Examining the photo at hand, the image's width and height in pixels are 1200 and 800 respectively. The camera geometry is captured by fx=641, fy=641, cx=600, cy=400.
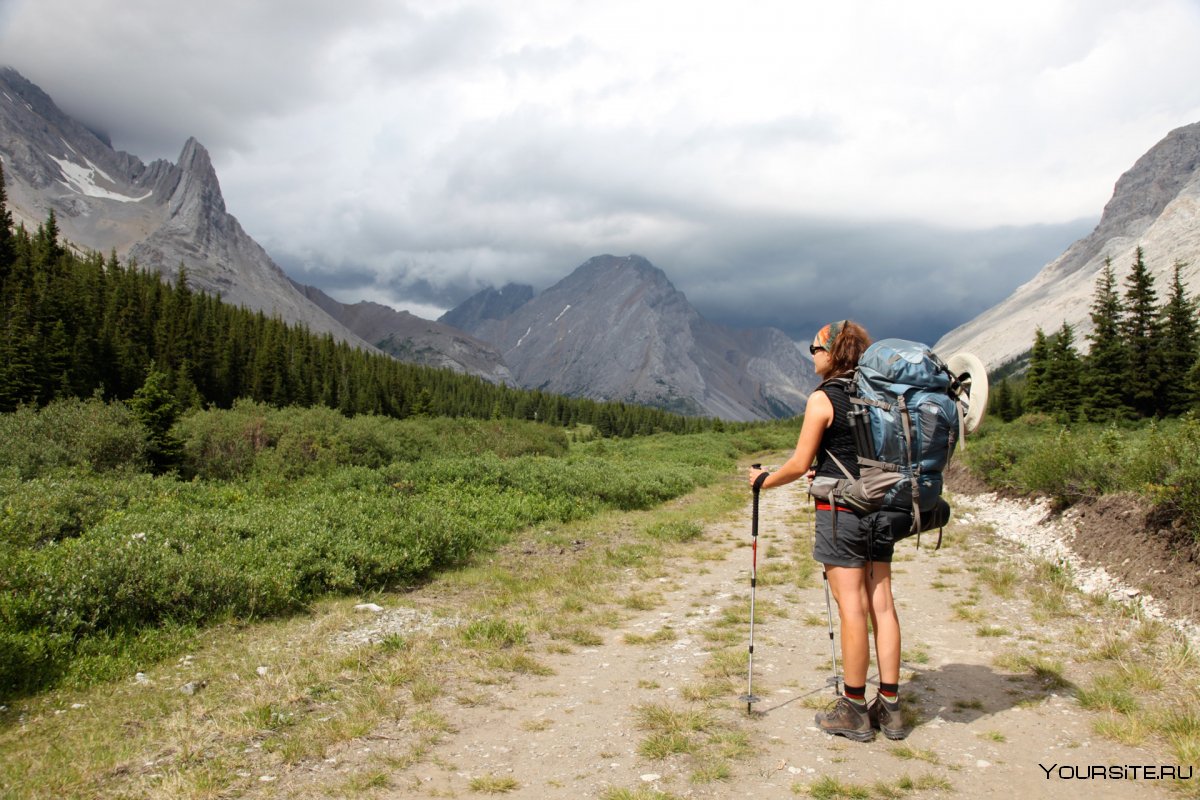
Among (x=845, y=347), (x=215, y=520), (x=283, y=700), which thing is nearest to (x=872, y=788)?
(x=845, y=347)

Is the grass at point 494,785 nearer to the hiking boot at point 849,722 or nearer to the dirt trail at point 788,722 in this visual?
the dirt trail at point 788,722

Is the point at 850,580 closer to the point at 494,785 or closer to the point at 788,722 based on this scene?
the point at 788,722

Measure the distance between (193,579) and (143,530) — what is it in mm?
2991

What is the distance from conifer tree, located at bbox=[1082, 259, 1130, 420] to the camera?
47.1 meters

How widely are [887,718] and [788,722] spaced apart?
0.84 m

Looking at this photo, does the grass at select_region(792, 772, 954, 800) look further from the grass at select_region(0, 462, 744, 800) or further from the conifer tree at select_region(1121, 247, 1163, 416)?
the conifer tree at select_region(1121, 247, 1163, 416)

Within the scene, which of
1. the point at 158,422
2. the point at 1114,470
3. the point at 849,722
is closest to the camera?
the point at 849,722

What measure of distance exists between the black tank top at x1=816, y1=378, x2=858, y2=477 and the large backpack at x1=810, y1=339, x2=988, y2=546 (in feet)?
0.22

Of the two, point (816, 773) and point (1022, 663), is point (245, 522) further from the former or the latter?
point (1022, 663)

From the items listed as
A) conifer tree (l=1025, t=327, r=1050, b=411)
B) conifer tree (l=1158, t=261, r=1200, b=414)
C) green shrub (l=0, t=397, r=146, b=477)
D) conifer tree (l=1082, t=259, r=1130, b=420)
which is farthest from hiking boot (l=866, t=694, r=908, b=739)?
conifer tree (l=1025, t=327, r=1050, b=411)

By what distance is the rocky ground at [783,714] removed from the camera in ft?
15.7

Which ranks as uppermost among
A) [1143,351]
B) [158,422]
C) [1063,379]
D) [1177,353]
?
[1143,351]

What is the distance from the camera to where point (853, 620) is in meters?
5.57

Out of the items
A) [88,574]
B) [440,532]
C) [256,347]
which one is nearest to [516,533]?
[440,532]
